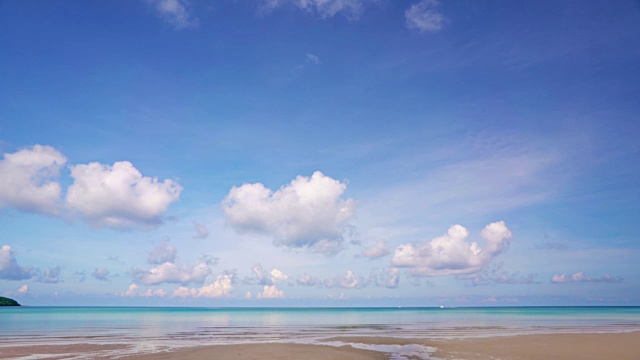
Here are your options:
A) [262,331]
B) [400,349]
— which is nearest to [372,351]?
[400,349]

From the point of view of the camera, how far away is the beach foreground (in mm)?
29219

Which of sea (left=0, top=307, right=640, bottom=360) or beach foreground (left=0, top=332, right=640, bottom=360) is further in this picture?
sea (left=0, top=307, right=640, bottom=360)

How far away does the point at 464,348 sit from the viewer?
33.7 metres

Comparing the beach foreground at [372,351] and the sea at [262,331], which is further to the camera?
the sea at [262,331]

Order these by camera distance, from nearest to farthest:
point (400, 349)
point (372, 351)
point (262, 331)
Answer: point (372, 351) < point (400, 349) < point (262, 331)

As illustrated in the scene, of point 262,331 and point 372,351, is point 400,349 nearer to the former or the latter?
point 372,351

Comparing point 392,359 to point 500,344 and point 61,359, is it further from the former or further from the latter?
point 61,359

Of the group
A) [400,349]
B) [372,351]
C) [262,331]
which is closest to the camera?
[372,351]

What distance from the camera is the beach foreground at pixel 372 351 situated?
29219 mm

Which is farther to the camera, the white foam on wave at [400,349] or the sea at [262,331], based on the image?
the sea at [262,331]

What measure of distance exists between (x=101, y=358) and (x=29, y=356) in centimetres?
529

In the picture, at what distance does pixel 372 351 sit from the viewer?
3247 cm

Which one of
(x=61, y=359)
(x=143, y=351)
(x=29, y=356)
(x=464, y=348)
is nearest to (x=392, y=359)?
(x=464, y=348)

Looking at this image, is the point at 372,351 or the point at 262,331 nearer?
the point at 372,351
